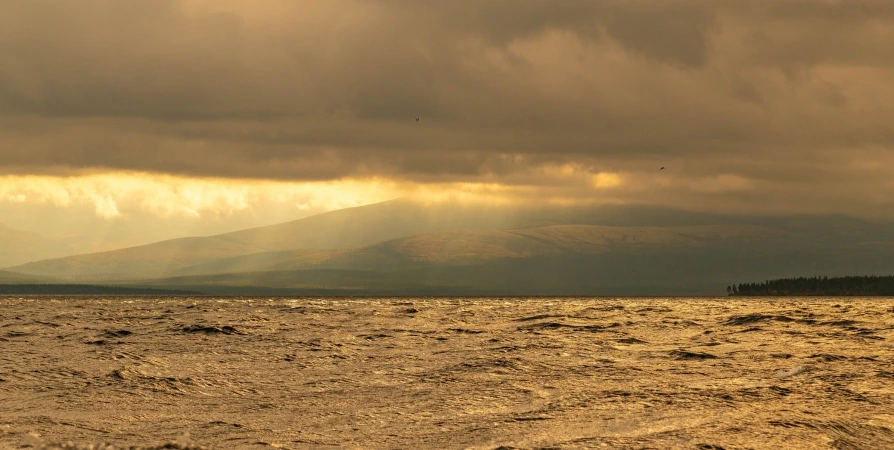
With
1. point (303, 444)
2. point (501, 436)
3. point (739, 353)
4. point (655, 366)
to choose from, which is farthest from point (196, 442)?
point (739, 353)

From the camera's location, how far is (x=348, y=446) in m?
23.1

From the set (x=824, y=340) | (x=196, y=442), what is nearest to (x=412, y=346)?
(x=824, y=340)

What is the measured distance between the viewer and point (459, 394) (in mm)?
32094

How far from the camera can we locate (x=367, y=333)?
227 feet

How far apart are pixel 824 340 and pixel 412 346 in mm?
22730

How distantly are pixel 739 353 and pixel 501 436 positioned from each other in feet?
86.8

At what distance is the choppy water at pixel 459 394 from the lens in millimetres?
24062

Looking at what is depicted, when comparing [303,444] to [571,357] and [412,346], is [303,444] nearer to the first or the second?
[571,357]

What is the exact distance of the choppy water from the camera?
24062 mm

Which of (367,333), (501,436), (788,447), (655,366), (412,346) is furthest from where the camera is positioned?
(367,333)

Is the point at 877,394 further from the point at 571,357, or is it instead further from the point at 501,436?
the point at 571,357

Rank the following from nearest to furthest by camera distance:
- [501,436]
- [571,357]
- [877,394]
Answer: [501,436] → [877,394] → [571,357]

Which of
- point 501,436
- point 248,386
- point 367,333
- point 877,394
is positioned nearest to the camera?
point 501,436

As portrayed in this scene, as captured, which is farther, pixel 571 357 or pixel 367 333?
pixel 367 333
